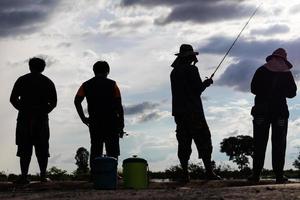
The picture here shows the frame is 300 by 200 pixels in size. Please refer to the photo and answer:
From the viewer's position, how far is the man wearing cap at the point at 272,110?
11.2 metres

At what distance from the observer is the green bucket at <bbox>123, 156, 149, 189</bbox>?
34.2ft

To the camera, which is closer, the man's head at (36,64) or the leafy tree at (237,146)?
the man's head at (36,64)

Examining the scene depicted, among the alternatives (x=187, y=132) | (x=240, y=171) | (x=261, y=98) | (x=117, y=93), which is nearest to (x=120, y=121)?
(x=117, y=93)

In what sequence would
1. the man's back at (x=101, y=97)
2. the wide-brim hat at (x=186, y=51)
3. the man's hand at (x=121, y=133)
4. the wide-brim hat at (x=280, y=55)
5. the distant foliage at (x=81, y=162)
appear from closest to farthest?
the man's back at (x=101, y=97) → the man's hand at (x=121, y=133) → the wide-brim hat at (x=186, y=51) → the wide-brim hat at (x=280, y=55) → the distant foliage at (x=81, y=162)

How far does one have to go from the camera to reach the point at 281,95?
11.3 meters

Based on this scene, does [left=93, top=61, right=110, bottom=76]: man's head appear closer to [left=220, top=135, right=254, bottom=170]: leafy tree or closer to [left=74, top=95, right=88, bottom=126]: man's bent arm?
[left=74, top=95, right=88, bottom=126]: man's bent arm

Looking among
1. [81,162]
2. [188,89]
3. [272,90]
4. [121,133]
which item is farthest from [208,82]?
[81,162]

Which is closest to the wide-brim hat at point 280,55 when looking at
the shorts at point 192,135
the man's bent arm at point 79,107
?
the shorts at point 192,135

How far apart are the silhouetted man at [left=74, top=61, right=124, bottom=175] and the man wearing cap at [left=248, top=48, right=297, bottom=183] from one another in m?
2.41

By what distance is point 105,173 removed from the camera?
392 inches

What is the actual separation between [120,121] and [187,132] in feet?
3.95

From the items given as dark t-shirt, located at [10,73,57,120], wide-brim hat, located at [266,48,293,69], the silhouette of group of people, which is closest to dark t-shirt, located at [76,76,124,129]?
the silhouette of group of people

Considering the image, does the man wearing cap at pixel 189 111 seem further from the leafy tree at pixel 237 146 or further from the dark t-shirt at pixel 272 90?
the leafy tree at pixel 237 146

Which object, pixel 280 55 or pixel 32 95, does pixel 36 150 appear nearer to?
pixel 32 95
